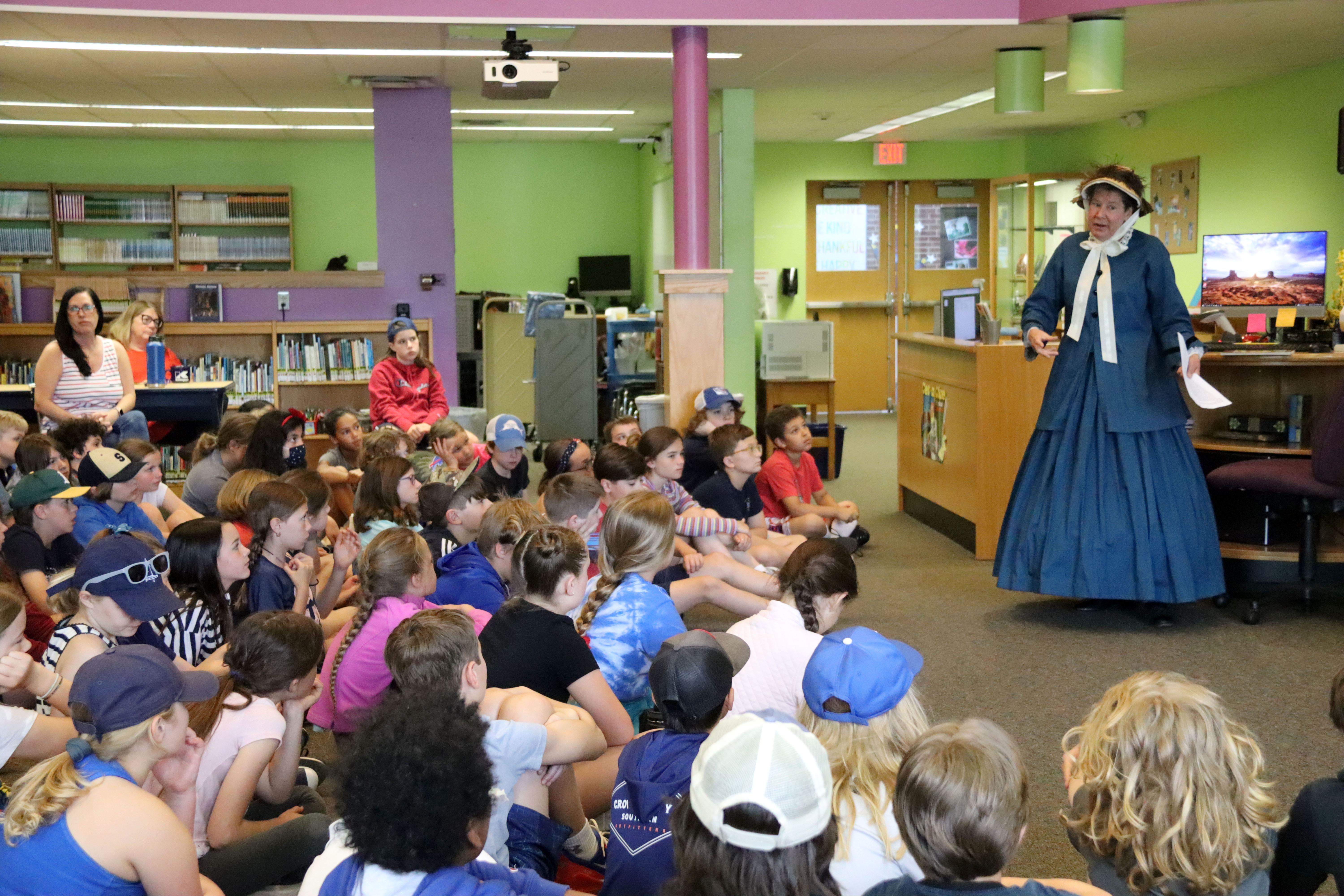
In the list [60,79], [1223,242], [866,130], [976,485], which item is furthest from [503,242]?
[976,485]

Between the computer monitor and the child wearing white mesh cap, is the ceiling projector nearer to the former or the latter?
the computer monitor

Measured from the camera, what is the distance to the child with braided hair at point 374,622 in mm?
2928

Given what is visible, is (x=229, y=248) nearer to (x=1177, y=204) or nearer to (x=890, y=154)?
(x=890, y=154)

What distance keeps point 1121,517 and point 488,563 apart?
2596mm

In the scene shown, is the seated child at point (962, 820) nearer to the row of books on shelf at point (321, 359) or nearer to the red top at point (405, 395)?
the red top at point (405, 395)

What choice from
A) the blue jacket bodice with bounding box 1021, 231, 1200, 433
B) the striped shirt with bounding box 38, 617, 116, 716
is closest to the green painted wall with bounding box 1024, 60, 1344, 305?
the blue jacket bodice with bounding box 1021, 231, 1200, 433

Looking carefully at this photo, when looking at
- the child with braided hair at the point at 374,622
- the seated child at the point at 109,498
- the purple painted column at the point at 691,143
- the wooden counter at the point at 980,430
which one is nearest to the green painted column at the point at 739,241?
the purple painted column at the point at 691,143

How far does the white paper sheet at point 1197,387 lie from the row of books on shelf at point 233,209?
10.2 metres

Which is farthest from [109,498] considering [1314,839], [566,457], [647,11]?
[647,11]

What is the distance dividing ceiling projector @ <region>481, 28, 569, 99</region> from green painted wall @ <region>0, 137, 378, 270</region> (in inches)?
227

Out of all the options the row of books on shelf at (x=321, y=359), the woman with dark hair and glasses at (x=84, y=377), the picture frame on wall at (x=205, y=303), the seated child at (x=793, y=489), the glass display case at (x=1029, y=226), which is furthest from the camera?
the glass display case at (x=1029, y=226)

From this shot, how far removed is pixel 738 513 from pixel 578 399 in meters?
4.58

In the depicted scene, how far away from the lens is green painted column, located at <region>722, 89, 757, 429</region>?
8352 mm

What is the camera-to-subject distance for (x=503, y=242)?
13.6m
